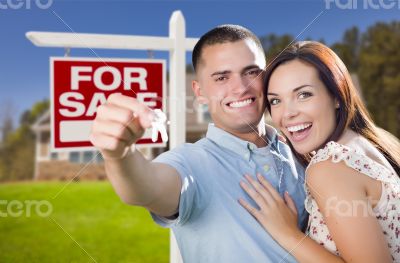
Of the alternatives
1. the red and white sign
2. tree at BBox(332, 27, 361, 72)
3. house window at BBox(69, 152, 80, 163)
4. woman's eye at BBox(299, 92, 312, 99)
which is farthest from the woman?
house window at BBox(69, 152, 80, 163)

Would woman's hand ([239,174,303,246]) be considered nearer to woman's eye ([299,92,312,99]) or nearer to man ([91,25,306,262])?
man ([91,25,306,262])

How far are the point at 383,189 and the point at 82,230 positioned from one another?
9.05 m

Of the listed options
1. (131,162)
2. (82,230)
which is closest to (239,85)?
(131,162)

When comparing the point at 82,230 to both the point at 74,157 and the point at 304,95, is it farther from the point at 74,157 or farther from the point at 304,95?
the point at 304,95

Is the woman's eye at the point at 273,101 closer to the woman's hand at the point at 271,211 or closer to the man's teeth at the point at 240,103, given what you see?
the man's teeth at the point at 240,103

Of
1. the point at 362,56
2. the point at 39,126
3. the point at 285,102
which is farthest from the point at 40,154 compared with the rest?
the point at 285,102

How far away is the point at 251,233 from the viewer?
146cm

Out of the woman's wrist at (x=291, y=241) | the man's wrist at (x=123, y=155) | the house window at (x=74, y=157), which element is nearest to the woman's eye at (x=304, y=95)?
the woman's wrist at (x=291, y=241)

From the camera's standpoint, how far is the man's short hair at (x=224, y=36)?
165 centimetres

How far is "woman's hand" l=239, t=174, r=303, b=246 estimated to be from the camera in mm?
1448

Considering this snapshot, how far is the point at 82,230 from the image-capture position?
Result: 9.91m

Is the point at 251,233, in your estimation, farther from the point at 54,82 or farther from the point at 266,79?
the point at 54,82

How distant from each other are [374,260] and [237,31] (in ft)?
2.48

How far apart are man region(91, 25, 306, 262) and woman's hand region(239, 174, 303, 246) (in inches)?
0.9
